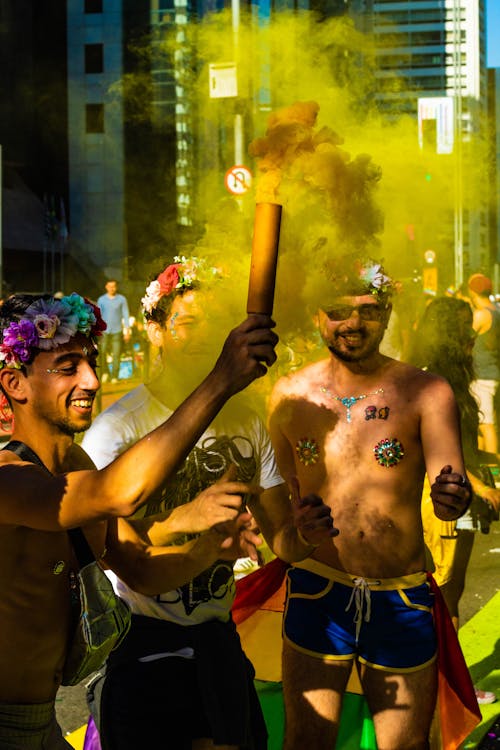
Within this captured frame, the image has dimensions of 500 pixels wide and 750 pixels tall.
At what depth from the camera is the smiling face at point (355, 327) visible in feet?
12.8

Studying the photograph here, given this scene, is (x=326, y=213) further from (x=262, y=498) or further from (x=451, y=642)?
(x=451, y=642)

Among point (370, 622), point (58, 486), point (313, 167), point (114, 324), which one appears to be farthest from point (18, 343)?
point (114, 324)

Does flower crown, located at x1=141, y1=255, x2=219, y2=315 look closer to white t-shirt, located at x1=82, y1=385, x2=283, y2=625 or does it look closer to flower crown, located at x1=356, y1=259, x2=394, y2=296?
white t-shirt, located at x1=82, y1=385, x2=283, y2=625

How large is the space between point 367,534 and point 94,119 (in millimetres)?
37528

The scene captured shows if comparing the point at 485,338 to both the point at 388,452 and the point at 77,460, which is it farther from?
the point at 77,460

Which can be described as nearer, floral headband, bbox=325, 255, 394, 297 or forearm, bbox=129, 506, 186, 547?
forearm, bbox=129, 506, 186, 547

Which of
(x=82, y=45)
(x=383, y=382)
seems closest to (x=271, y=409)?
(x=383, y=382)

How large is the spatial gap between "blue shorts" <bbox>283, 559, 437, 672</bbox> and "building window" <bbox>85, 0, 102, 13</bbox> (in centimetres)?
3717

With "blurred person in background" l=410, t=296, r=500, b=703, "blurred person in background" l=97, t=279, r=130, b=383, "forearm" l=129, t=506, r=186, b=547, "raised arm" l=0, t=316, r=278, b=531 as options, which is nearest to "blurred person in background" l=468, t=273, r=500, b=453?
"blurred person in background" l=410, t=296, r=500, b=703

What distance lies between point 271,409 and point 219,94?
129 centimetres

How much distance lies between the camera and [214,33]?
4625 mm

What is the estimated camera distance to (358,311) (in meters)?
3.90

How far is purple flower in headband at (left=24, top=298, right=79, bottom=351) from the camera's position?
281 centimetres

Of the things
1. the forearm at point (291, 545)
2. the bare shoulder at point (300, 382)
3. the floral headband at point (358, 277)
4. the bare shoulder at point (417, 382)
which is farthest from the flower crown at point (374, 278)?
the forearm at point (291, 545)
